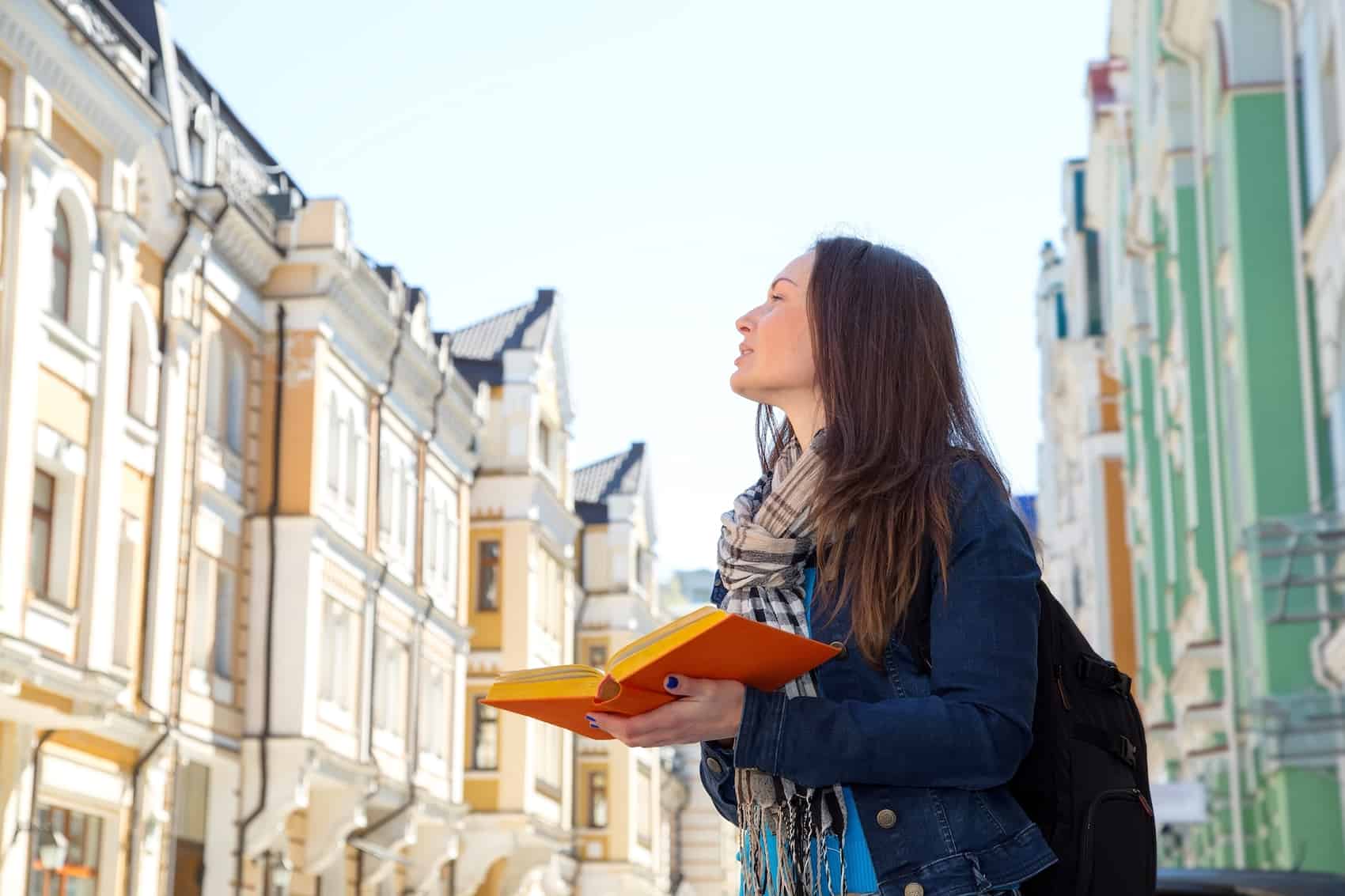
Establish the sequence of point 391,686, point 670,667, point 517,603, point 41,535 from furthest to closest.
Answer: point 517,603
point 391,686
point 41,535
point 670,667

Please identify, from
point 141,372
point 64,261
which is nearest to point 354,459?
point 141,372

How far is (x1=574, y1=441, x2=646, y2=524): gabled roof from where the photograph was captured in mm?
52469

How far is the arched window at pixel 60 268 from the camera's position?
19609 mm

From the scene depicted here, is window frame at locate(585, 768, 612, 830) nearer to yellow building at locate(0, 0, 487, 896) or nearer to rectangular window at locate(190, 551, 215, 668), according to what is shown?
yellow building at locate(0, 0, 487, 896)

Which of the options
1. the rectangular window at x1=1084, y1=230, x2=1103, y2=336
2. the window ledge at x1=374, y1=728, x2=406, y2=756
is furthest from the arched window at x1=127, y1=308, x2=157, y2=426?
the rectangular window at x1=1084, y1=230, x2=1103, y2=336

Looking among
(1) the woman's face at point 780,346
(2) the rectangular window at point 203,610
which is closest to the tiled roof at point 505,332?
(2) the rectangular window at point 203,610

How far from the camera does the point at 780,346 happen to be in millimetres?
3320

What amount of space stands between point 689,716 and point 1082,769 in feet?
1.92

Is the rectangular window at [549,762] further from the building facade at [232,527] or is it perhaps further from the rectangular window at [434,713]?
the rectangular window at [434,713]

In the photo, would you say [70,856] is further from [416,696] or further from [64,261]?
[416,696]

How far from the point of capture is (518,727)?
127ft

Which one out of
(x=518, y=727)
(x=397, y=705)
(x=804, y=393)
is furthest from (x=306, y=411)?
(x=804, y=393)

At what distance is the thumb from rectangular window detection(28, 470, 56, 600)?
56.0ft

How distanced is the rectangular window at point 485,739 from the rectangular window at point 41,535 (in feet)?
64.4
